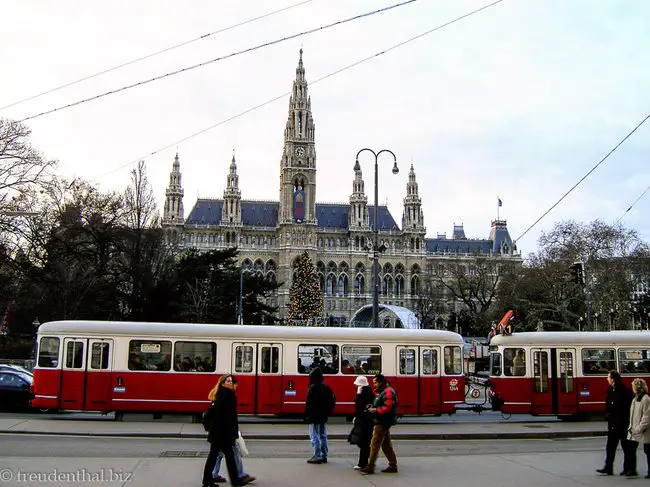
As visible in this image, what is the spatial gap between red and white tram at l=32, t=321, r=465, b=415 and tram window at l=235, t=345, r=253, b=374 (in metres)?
0.03

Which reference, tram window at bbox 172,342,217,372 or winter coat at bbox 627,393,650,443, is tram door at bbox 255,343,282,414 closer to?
tram window at bbox 172,342,217,372

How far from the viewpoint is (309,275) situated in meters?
82.4

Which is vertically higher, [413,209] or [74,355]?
[413,209]

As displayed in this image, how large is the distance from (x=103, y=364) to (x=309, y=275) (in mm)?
63881

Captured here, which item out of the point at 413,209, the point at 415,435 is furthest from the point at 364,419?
the point at 413,209

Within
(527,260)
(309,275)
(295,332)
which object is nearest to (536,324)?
(527,260)

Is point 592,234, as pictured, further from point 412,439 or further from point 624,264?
point 412,439

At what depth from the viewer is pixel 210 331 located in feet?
62.0

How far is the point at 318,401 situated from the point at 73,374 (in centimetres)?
990

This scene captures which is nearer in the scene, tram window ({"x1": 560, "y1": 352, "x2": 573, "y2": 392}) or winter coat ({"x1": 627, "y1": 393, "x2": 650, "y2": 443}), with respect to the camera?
winter coat ({"x1": 627, "y1": 393, "x2": 650, "y2": 443})

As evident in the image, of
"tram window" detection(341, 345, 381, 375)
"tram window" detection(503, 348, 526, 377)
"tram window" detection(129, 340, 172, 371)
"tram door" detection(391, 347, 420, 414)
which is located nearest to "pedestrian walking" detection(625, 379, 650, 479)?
"tram door" detection(391, 347, 420, 414)

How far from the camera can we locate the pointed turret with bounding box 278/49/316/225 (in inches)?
4395

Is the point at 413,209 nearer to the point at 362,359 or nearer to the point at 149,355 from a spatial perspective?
the point at 362,359

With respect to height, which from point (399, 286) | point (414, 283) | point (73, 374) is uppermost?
point (414, 283)
